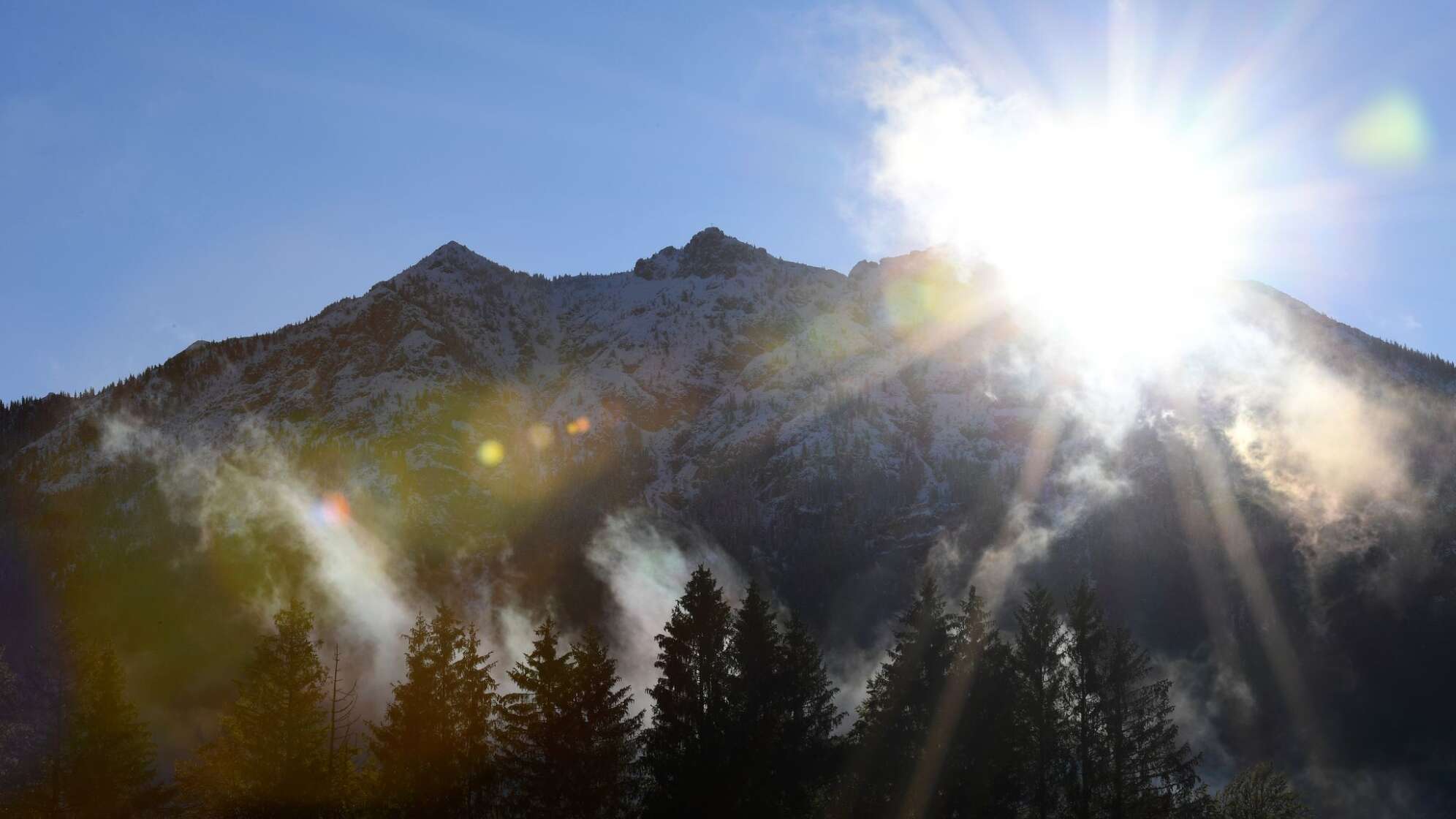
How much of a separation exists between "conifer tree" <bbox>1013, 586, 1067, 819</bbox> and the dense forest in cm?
11

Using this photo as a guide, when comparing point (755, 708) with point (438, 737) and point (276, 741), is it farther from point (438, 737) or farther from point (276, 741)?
point (276, 741)

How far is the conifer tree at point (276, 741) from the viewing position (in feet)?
153

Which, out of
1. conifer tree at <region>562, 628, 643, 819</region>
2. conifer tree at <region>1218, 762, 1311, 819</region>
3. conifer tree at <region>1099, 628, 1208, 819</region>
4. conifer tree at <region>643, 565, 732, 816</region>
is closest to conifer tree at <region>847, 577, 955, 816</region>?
conifer tree at <region>643, 565, 732, 816</region>

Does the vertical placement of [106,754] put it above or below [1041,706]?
above

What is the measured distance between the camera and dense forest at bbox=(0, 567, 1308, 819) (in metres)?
44.7

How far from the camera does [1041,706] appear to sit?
164 feet

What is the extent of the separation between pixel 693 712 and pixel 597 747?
3.85 meters

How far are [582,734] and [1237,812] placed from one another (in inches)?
1399

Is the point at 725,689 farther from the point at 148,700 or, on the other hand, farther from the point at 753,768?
the point at 148,700

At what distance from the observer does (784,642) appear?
5406 centimetres

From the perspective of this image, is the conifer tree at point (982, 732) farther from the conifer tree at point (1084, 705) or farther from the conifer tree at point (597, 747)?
the conifer tree at point (597, 747)

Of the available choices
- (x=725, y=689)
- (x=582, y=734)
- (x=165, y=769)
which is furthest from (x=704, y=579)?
(x=165, y=769)

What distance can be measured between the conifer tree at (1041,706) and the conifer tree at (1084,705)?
0.42 m

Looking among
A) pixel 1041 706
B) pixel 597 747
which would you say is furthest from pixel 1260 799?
pixel 597 747
